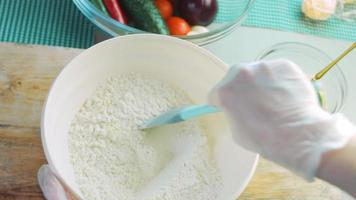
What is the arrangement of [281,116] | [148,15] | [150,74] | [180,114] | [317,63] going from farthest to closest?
[317,63] → [148,15] → [150,74] → [180,114] → [281,116]

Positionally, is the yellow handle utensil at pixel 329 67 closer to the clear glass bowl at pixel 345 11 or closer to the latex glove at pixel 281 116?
the clear glass bowl at pixel 345 11

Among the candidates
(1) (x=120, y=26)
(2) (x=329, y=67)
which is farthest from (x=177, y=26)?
(2) (x=329, y=67)

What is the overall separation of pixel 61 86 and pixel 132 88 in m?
0.14

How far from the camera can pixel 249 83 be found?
0.67 meters

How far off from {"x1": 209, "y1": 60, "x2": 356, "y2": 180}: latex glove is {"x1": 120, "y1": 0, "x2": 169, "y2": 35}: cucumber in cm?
40

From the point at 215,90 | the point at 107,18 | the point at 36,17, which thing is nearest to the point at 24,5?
the point at 36,17

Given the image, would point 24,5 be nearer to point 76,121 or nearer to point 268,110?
point 76,121

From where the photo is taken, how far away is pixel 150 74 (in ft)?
3.12

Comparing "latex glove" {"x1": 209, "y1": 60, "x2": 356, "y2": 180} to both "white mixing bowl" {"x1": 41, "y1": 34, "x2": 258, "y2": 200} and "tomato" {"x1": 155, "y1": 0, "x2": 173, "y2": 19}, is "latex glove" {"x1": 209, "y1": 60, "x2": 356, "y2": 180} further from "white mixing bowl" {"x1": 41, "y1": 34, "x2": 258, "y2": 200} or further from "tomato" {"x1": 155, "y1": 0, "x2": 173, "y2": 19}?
"tomato" {"x1": 155, "y1": 0, "x2": 173, "y2": 19}

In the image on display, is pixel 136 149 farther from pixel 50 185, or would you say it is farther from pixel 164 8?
pixel 164 8

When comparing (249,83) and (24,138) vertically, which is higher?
(249,83)

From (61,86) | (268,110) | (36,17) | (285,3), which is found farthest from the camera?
(285,3)

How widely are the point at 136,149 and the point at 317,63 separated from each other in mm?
505

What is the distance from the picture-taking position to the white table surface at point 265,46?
1.15 meters
